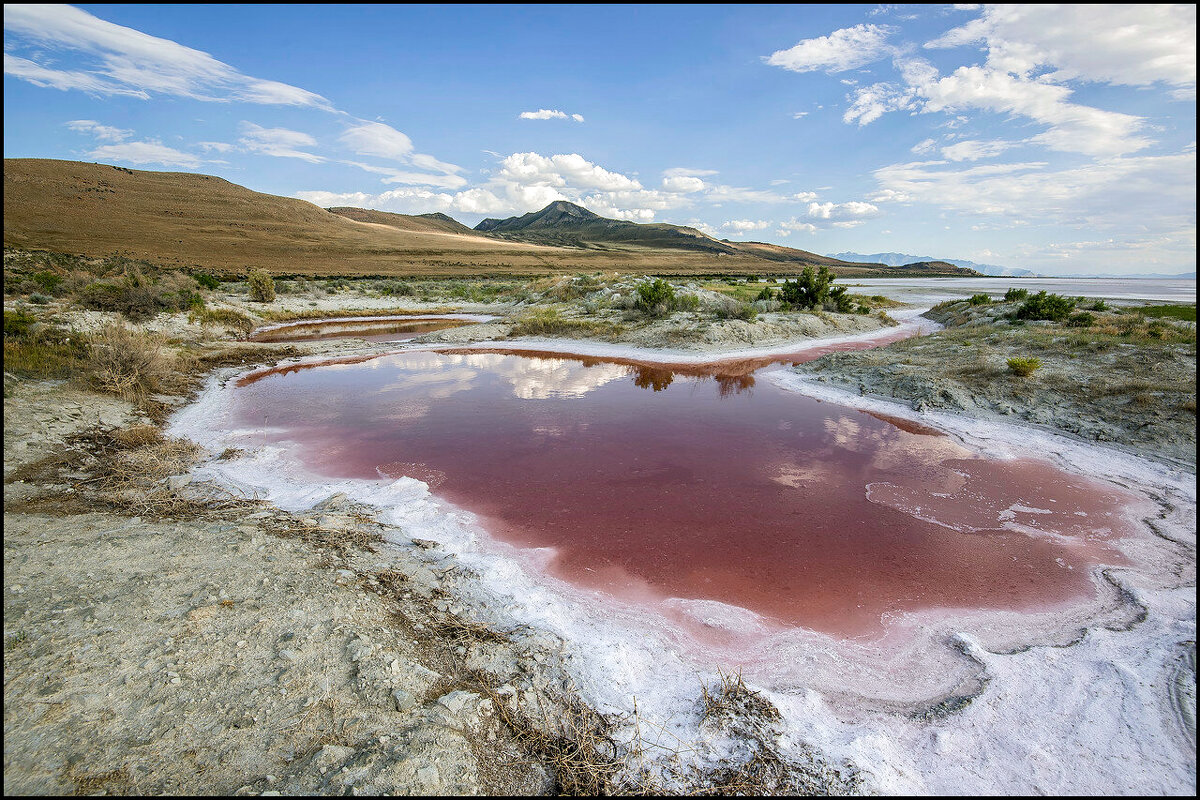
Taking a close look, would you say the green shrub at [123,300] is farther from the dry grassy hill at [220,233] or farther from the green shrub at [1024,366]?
the dry grassy hill at [220,233]

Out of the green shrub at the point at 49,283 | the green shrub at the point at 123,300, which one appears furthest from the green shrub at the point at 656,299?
the green shrub at the point at 49,283

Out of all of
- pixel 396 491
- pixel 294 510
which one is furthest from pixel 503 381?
pixel 294 510

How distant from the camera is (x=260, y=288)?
2934cm

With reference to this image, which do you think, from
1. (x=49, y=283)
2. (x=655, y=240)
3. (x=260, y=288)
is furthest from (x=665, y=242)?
(x=49, y=283)

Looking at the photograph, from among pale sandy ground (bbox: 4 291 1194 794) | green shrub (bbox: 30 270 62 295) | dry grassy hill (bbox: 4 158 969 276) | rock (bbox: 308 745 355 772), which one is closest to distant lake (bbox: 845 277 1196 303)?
dry grassy hill (bbox: 4 158 969 276)

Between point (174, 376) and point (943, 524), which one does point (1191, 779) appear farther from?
point (174, 376)

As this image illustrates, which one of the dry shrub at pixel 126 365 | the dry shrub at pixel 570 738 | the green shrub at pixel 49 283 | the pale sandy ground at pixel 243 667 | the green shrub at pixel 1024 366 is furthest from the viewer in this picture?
the green shrub at pixel 49 283

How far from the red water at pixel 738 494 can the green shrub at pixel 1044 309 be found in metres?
14.7

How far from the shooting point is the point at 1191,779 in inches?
124

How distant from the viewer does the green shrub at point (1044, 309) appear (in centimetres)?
1953

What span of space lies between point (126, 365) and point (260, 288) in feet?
71.8

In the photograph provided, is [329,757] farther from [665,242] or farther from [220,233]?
[665,242]

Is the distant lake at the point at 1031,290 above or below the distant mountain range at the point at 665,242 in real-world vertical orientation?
below

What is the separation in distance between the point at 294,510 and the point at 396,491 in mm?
1289
